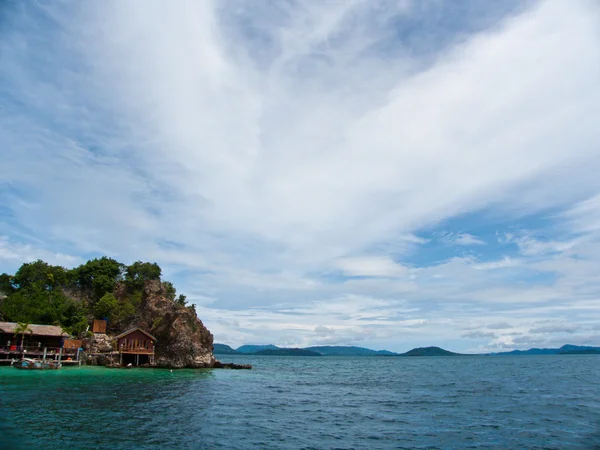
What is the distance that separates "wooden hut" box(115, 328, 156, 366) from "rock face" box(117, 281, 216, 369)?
2.15m

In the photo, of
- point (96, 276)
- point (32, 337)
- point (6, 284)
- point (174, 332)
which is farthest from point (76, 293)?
point (174, 332)

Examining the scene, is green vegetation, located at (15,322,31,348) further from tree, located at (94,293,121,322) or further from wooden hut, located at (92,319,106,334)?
tree, located at (94,293,121,322)

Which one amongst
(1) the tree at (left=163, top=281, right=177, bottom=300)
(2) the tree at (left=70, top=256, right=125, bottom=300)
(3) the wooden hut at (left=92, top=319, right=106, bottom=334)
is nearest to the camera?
(3) the wooden hut at (left=92, top=319, right=106, bottom=334)

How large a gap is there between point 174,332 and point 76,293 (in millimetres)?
27135

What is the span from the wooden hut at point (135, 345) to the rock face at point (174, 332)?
2.15 meters

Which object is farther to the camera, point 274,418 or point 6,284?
point 6,284

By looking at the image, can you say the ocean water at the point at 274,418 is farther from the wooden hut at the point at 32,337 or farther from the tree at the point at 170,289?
the tree at the point at 170,289

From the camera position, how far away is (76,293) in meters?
84.9

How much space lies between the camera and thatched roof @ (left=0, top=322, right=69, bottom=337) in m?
61.5

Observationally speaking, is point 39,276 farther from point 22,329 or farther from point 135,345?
point 135,345

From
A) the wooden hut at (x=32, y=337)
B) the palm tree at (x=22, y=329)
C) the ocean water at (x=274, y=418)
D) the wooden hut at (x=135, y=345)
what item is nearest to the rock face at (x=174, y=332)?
the wooden hut at (x=135, y=345)

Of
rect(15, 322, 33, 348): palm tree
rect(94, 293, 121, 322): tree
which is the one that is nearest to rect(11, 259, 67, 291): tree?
rect(94, 293, 121, 322): tree

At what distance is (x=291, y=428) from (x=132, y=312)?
65.2 m

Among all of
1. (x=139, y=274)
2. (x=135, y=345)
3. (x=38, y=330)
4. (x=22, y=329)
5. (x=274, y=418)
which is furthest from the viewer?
(x=139, y=274)
